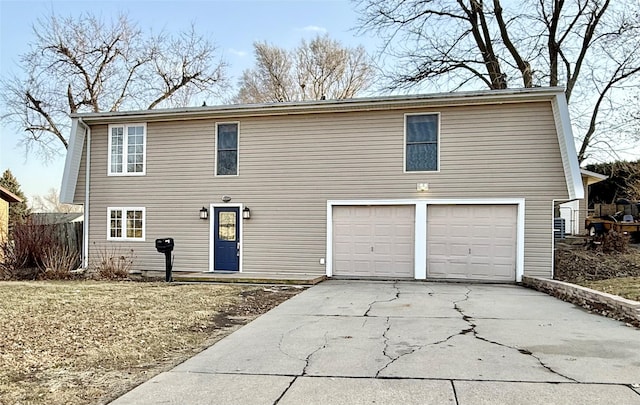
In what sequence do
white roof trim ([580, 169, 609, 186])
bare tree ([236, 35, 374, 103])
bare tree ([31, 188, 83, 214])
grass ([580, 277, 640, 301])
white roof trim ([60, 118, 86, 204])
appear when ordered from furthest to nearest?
bare tree ([31, 188, 83, 214]), bare tree ([236, 35, 374, 103]), white roof trim ([580, 169, 609, 186]), white roof trim ([60, 118, 86, 204]), grass ([580, 277, 640, 301])

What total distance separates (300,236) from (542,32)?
13.5 m

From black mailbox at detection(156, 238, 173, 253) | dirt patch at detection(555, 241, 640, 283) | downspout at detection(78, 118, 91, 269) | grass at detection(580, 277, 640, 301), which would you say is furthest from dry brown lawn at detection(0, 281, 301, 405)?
dirt patch at detection(555, 241, 640, 283)

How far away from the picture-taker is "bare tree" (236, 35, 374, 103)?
98.9ft

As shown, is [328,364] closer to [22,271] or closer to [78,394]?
[78,394]

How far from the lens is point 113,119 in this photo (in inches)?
544

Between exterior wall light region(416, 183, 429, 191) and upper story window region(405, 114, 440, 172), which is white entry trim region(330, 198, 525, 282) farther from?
upper story window region(405, 114, 440, 172)

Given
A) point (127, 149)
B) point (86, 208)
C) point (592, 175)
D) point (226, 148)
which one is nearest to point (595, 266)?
point (592, 175)

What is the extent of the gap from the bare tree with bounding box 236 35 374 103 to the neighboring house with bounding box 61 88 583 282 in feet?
56.4

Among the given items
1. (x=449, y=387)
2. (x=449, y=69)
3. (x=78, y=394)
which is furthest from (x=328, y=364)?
(x=449, y=69)

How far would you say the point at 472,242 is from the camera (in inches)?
471

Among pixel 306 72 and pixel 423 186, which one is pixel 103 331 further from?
pixel 306 72

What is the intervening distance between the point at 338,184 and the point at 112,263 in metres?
6.47

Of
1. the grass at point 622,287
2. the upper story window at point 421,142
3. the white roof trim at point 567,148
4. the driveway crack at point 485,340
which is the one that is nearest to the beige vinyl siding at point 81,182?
the upper story window at point 421,142

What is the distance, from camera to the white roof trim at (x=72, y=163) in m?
13.6
